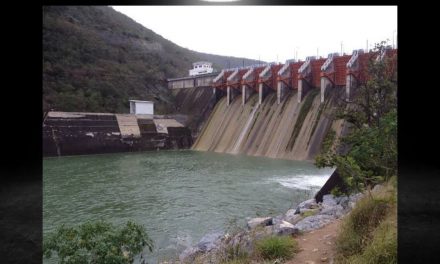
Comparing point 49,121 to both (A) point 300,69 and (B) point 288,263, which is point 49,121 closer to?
(A) point 300,69

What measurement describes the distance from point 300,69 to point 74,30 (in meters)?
21.9

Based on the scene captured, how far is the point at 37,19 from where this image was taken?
1.18 m

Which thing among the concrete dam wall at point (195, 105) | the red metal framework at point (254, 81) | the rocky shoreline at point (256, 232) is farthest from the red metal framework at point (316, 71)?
the rocky shoreline at point (256, 232)

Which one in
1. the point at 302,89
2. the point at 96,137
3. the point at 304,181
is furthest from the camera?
the point at 96,137

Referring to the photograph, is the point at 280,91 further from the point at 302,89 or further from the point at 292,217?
the point at 292,217

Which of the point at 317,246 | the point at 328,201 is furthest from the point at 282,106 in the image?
the point at 317,246

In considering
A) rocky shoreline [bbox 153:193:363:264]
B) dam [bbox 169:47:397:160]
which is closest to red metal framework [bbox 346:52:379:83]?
dam [bbox 169:47:397:160]

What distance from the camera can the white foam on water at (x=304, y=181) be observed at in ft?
33.8

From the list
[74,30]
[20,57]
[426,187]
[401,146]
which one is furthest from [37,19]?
[74,30]

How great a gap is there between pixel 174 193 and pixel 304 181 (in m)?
3.94

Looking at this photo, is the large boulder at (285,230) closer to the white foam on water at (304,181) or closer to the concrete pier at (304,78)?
the white foam on water at (304,181)

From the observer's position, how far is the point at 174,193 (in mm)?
9789

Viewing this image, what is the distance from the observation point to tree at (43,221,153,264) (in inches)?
112

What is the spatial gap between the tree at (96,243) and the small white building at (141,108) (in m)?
21.0
